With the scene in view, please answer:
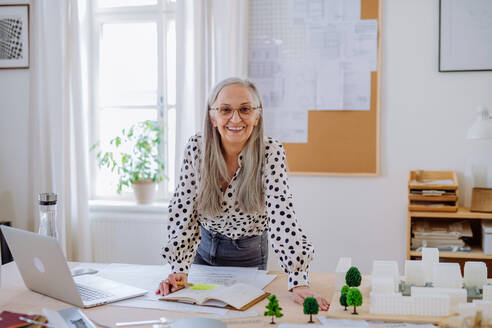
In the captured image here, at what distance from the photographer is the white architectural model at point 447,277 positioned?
56.0 inches

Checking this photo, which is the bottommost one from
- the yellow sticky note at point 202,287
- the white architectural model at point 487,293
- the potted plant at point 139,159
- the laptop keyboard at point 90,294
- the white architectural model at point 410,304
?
the laptop keyboard at point 90,294

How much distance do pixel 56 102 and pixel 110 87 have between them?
0.46 metres

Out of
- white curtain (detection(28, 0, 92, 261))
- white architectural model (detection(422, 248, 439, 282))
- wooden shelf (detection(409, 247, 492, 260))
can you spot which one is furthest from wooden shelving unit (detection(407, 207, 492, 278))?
white curtain (detection(28, 0, 92, 261))

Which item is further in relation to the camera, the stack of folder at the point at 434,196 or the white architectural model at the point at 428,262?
the stack of folder at the point at 434,196

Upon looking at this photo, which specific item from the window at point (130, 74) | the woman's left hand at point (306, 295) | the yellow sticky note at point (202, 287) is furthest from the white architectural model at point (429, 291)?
the window at point (130, 74)

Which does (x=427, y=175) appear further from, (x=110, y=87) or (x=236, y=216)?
(x=110, y=87)

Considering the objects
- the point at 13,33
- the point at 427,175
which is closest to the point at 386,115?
the point at 427,175

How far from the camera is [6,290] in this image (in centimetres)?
165

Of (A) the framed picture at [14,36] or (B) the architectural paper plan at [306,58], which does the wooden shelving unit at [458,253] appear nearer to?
(B) the architectural paper plan at [306,58]

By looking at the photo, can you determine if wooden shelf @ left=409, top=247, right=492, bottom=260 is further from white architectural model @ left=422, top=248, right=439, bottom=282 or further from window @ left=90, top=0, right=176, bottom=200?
window @ left=90, top=0, right=176, bottom=200

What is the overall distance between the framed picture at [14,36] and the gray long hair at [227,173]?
227 centimetres

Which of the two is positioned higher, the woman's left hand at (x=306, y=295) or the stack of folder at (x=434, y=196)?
the stack of folder at (x=434, y=196)

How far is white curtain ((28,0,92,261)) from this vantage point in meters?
3.38

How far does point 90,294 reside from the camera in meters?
1.55
